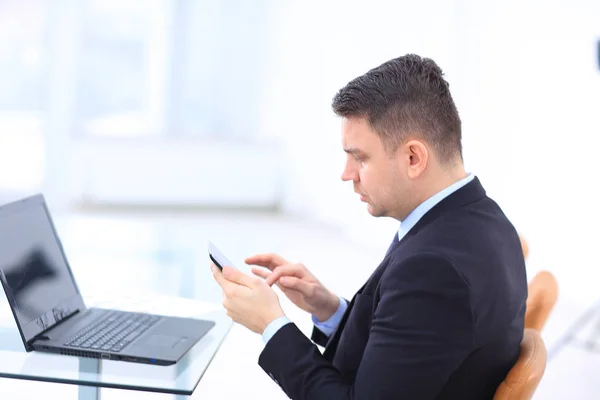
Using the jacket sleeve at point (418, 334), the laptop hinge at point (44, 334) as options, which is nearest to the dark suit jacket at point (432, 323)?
the jacket sleeve at point (418, 334)

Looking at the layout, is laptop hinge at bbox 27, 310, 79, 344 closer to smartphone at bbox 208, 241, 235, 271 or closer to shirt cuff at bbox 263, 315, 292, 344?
smartphone at bbox 208, 241, 235, 271

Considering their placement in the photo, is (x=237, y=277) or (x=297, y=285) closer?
(x=237, y=277)

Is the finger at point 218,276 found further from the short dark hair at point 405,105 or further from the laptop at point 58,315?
the short dark hair at point 405,105

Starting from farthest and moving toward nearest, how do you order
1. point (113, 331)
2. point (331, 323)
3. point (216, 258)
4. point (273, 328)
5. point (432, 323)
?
point (331, 323), point (113, 331), point (216, 258), point (273, 328), point (432, 323)

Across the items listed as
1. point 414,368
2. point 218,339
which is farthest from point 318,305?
point 414,368

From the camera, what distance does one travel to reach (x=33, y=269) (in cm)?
164

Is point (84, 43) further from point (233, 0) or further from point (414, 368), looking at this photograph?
point (414, 368)

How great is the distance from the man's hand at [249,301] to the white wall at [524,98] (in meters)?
3.37

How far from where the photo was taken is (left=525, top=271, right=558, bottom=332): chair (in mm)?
1769

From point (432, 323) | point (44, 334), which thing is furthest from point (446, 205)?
point (44, 334)

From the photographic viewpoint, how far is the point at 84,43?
7367 mm

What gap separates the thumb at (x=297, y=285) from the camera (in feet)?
5.51

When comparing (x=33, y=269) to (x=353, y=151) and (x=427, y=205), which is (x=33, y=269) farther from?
(x=427, y=205)

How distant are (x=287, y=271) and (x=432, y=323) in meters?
0.56
